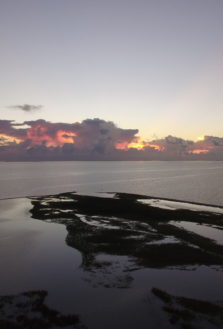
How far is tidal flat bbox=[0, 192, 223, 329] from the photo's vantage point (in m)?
11.3

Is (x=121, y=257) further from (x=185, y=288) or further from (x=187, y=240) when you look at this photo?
(x=187, y=240)

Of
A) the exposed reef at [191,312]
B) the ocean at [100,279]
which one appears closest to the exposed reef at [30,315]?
the ocean at [100,279]

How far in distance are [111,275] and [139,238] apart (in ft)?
25.4

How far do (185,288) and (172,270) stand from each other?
7.33 feet

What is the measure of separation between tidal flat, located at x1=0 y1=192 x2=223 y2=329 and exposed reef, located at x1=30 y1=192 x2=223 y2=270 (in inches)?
2.9

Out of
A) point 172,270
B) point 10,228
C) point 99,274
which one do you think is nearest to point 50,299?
point 99,274

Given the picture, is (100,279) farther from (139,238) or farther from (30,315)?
(139,238)

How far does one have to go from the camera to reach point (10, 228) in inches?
1071

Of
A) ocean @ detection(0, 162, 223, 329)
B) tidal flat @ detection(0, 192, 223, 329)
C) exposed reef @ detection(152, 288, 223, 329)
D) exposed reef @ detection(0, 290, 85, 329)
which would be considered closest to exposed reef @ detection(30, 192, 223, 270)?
tidal flat @ detection(0, 192, 223, 329)

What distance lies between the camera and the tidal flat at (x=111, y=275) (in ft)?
37.0

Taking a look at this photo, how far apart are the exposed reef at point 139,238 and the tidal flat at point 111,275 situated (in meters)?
0.07

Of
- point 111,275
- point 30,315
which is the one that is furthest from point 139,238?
point 30,315

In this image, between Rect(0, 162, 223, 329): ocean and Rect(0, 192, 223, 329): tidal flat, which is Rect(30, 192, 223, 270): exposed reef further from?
Rect(0, 162, 223, 329): ocean

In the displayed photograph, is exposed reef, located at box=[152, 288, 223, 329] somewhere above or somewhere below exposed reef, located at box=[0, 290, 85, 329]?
below
